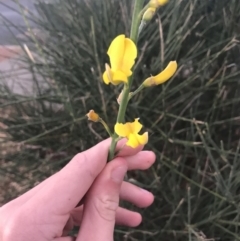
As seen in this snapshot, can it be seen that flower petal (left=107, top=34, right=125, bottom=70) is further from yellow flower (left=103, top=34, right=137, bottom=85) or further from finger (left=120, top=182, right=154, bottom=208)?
finger (left=120, top=182, right=154, bottom=208)

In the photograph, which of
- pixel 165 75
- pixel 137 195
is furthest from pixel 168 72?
pixel 137 195

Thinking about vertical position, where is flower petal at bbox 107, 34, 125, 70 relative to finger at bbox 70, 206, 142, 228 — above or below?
above

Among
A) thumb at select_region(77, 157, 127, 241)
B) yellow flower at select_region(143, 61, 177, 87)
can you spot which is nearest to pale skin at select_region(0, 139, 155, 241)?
thumb at select_region(77, 157, 127, 241)

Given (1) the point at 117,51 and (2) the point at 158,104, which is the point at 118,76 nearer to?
(1) the point at 117,51

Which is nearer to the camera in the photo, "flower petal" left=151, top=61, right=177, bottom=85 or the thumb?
"flower petal" left=151, top=61, right=177, bottom=85

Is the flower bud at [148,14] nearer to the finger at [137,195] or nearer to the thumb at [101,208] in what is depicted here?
the thumb at [101,208]

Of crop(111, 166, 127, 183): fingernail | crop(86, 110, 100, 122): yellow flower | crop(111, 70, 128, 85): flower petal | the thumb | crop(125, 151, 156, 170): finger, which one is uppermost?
crop(111, 70, 128, 85): flower petal

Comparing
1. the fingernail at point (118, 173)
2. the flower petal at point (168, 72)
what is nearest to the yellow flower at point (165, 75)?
the flower petal at point (168, 72)
